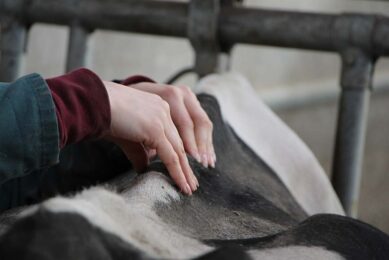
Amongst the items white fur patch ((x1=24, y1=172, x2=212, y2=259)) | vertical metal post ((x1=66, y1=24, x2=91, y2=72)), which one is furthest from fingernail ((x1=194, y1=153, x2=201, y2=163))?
vertical metal post ((x1=66, y1=24, x2=91, y2=72))

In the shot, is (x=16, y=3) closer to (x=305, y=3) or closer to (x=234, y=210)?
(x=234, y=210)

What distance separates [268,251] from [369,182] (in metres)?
2.19

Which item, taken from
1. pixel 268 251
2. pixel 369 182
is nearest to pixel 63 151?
pixel 268 251

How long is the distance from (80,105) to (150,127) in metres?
0.06

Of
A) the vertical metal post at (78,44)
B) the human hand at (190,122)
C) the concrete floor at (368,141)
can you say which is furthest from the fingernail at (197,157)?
the concrete floor at (368,141)

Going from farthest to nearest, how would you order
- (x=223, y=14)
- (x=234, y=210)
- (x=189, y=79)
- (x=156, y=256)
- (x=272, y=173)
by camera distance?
1. (x=189, y=79)
2. (x=223, y=14)
3. (x=272, y=173)
4. (x=234, y=210)
5. (x=156, y=256)

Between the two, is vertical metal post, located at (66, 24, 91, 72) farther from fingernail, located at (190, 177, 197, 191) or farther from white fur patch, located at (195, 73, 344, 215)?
fingernail, located at (190, 177, 197, 191)

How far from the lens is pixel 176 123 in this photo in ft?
2.22

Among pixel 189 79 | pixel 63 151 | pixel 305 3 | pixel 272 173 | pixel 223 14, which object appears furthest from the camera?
pixel 305 3

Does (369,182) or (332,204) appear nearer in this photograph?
(332,204)

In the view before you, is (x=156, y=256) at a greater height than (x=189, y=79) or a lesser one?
greater

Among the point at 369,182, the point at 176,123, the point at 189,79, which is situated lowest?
the point at 369,182

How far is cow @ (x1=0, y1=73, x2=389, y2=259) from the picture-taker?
0.39 metres

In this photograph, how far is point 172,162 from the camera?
61 cm
